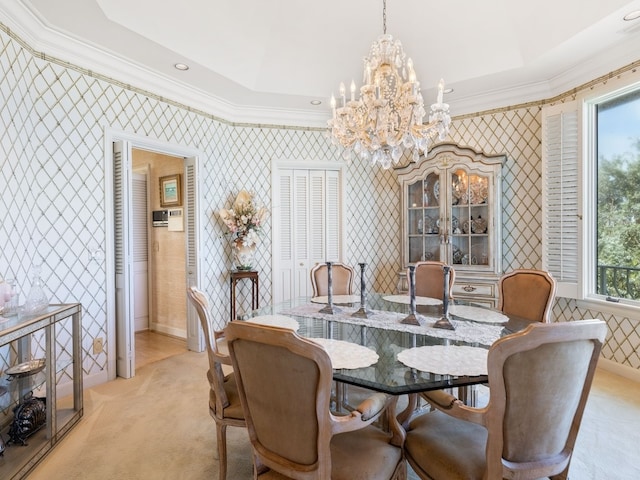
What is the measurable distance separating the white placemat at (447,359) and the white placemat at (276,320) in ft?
2.60

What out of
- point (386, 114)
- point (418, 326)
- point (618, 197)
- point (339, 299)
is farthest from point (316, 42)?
point (618, 197)

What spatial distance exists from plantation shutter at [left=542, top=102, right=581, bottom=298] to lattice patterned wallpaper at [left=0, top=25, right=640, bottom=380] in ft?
0.74

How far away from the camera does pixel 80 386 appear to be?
97.8 inches

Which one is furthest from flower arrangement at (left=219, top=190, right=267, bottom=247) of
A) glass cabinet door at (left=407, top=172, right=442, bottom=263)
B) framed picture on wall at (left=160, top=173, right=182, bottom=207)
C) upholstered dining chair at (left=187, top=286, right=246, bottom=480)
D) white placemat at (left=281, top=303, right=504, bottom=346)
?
upholstered dining chair at (left=187, top=286, right=246, bottom=480)

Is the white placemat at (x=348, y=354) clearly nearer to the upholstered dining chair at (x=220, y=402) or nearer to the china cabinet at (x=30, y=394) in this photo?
the upholstered dining chair at (x=220, y=402)

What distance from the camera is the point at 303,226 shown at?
4684 millimetres

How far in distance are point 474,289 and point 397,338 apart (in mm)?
2325

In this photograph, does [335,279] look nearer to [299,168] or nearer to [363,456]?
[299,168]

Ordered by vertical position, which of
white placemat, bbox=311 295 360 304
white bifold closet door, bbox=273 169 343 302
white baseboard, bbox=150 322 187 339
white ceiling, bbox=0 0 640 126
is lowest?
white baseboard, bbox=150 322 187 339

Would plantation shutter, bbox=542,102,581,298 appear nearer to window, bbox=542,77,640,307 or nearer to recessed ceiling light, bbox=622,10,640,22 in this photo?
window, bbox=542,77,640,307

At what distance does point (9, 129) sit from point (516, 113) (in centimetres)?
469

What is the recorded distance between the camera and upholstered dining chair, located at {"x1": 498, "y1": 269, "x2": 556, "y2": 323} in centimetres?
238

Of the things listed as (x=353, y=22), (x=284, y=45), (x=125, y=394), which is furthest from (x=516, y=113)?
(x=125, y=394)

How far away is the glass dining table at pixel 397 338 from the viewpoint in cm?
140
